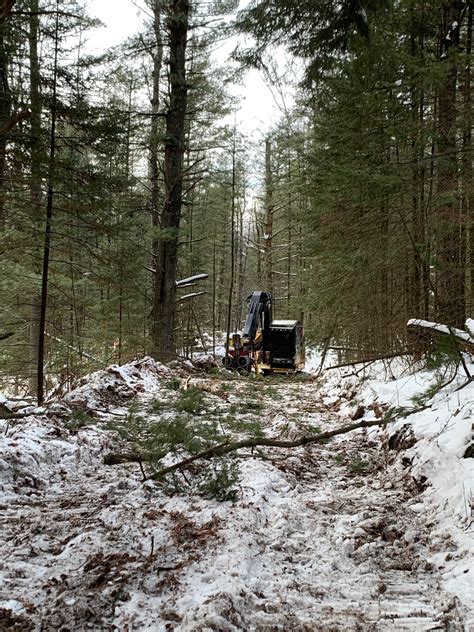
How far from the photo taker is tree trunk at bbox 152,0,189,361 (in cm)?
996

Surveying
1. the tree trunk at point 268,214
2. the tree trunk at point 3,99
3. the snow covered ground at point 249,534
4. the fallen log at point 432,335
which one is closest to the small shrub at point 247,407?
the snow covered ground at point 249,534

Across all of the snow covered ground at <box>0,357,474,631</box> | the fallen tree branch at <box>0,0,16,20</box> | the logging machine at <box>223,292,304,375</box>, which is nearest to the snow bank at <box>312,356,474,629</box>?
the snow covered ground at <box>0,357,474,631</box>

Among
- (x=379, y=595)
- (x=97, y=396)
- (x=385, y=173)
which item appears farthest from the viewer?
(x=385, y=173)

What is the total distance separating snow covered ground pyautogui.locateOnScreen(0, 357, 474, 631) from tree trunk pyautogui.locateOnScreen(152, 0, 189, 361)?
601cm

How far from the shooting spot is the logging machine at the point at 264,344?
14008 millimetres

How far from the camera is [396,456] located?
429 centimetres

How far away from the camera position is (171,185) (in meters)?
10.5

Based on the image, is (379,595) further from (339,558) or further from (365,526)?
(365,526)

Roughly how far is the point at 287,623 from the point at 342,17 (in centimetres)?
539

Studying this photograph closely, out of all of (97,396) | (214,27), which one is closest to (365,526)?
(97,396)

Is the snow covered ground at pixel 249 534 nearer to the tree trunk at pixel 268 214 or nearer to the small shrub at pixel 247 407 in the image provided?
Answer: the small shrub at pixel 247 407

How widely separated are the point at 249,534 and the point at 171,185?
30.2ft

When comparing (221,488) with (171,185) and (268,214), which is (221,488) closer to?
(171,185)

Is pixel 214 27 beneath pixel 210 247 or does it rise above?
above
